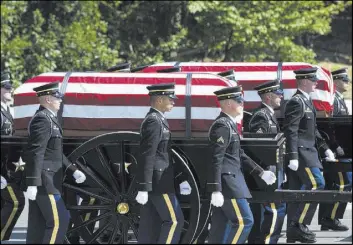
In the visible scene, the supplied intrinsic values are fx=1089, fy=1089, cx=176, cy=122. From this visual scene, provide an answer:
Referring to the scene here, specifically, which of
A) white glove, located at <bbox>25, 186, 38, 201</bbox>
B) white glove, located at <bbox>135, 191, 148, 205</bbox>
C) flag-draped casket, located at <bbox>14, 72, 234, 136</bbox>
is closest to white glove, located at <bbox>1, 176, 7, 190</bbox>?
flag-draped casket, located at <bbox>14, 72, 234, 136</bbox>

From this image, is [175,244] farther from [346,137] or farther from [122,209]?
[346,137]

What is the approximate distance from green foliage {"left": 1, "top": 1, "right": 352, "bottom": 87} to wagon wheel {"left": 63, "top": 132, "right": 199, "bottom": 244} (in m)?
10.1

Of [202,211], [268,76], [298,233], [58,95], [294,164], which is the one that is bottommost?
[298,233]

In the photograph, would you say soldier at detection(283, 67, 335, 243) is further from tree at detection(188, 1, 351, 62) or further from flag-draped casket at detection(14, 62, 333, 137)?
tree at detection(188, 1, 351, 62)

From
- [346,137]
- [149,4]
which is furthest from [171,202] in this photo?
[149,4]

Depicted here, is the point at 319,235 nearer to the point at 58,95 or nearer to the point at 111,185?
the point at 111,185

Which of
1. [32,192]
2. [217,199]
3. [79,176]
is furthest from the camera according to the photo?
[79,176]

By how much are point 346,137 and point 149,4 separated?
13451mm

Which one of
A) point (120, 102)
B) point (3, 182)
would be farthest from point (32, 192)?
point (120, 102)

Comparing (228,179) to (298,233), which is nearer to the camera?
(228,179)

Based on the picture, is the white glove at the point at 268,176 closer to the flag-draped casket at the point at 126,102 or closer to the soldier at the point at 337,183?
the flag-draped casket at the point at 126,102

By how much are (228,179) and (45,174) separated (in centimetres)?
149

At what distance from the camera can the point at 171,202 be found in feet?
29.4

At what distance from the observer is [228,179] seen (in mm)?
8789
